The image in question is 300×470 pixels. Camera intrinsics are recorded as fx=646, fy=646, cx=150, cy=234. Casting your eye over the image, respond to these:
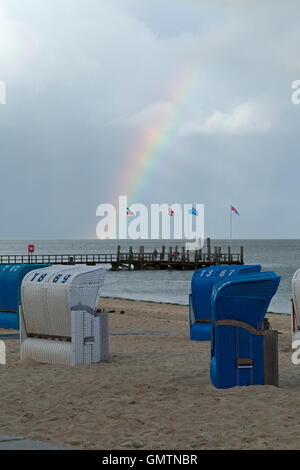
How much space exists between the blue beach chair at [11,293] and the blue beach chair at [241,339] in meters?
8.10

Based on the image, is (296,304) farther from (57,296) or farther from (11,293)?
(11,293)

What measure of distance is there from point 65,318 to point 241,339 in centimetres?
322

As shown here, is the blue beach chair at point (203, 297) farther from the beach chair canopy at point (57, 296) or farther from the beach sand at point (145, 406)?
the beach chair canopy at point (57, 296)

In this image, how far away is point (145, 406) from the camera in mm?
7660

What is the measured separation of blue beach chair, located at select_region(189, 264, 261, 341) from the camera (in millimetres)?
13883

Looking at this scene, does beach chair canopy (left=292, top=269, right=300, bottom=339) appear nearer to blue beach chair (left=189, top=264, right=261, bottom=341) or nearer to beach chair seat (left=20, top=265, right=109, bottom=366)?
blue beach chair (left=189, top=264, right=261, bottom=341)

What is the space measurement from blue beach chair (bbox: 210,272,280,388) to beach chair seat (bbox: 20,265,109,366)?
2.66 m

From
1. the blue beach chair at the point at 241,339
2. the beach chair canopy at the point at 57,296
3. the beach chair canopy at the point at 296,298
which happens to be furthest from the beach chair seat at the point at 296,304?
the beach chair canopy at the point at 57,296

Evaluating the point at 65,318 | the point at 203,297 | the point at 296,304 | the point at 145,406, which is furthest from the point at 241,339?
the point at 203,297

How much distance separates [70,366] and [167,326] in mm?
7677

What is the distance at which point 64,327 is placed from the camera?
10.6m

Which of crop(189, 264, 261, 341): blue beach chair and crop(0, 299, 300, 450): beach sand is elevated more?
crop(189, 264, 261, 341): blue beach chair

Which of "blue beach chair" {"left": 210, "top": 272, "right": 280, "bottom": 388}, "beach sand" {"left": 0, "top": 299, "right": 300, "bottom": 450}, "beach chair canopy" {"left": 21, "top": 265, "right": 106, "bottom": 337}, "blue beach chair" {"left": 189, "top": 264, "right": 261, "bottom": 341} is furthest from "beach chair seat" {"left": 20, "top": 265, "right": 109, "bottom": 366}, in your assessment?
"blue beach chair" {"left": 189, "top": 264, "right": 261, "bottom": 341}

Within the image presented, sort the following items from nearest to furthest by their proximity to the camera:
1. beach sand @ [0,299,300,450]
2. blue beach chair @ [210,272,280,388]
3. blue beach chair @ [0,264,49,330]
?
1. beach sand @ [0,299,300,450]
2. blue beach chair @ [210,272,280,388]
3. blue beach chair @ [0,264,49,330]
